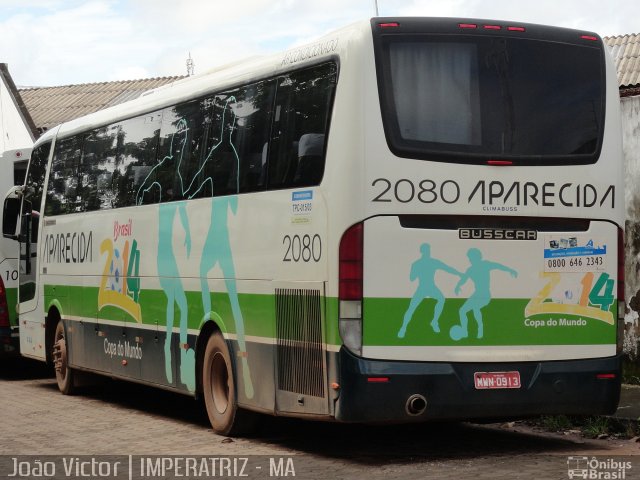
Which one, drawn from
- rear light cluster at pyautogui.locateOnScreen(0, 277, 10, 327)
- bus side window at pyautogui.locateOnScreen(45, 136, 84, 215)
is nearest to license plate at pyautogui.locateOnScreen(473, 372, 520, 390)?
bus side window at pyautogui.locateOnScreen(45, 136, 84, 215)

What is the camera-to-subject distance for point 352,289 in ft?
33.8

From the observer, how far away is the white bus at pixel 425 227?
10336mm

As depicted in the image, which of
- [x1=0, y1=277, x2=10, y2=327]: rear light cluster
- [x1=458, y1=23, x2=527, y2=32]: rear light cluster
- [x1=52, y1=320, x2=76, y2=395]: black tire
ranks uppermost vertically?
[x1=458, y1=23, x2=527, y2=32]: rear light cluster

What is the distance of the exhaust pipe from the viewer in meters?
10.3

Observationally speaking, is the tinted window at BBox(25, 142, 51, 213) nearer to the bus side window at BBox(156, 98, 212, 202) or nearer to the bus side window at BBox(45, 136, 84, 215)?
the bus side window at BBox(45, 136, 84, 215)

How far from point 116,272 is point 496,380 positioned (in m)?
6.23

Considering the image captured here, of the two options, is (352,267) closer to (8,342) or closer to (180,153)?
(180,153)

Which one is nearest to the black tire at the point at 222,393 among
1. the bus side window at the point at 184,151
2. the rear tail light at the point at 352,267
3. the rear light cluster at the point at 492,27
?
the bus side window at the point at 184,151

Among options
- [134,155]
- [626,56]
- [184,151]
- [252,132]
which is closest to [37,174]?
[134,155]

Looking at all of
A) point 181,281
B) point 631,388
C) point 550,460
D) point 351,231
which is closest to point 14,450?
point 181,281

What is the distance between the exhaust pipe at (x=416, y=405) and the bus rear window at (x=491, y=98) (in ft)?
5.91

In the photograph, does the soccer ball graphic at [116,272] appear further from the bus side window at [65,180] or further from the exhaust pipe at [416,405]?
the exhaust pipe at [416,405]

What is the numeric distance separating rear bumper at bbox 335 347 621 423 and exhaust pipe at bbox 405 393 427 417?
24mm

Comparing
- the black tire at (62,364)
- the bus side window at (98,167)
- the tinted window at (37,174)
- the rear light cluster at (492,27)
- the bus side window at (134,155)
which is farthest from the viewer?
the tinted window at (37,174)
